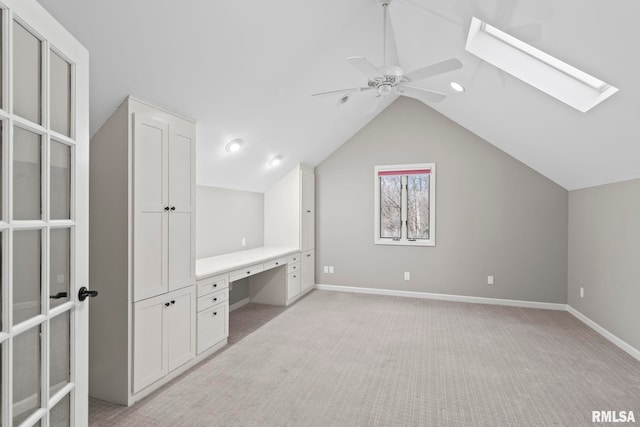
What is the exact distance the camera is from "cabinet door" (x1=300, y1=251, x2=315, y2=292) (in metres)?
5.21

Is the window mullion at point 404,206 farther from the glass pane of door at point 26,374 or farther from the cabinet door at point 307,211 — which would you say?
the glass pane of door at point 26,374

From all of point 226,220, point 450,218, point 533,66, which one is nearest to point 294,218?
point 226,220

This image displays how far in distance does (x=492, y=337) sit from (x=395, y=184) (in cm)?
262

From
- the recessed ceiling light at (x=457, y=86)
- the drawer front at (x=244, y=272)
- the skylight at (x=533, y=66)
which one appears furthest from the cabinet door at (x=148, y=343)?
the recessed ceiling light at (x=457, y=86)

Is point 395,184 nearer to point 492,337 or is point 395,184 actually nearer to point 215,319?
point 492,337

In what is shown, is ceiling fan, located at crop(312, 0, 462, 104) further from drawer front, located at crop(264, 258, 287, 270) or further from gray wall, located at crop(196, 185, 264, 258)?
drawer front, located at crop(264, 258, 287, 270)

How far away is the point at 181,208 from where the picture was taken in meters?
2.78

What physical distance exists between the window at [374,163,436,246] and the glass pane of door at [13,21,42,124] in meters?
4.66

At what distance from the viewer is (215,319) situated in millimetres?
3188

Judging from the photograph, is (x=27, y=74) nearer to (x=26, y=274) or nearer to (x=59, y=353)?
Result: (x=26, y=274)

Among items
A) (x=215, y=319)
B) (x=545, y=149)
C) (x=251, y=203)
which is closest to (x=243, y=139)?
(x=251, y=203)

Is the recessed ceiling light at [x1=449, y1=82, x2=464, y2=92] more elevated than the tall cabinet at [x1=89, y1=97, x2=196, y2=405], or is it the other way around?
the recessed ceiling light at [x1=449, y1=82, x2=464, y2=92]

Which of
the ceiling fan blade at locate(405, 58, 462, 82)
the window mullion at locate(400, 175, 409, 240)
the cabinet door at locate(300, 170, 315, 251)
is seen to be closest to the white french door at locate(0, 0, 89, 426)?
the ceiling fan blade at locate(405, 58, 462, 82)

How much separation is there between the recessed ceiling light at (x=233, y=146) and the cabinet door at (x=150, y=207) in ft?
3.29
